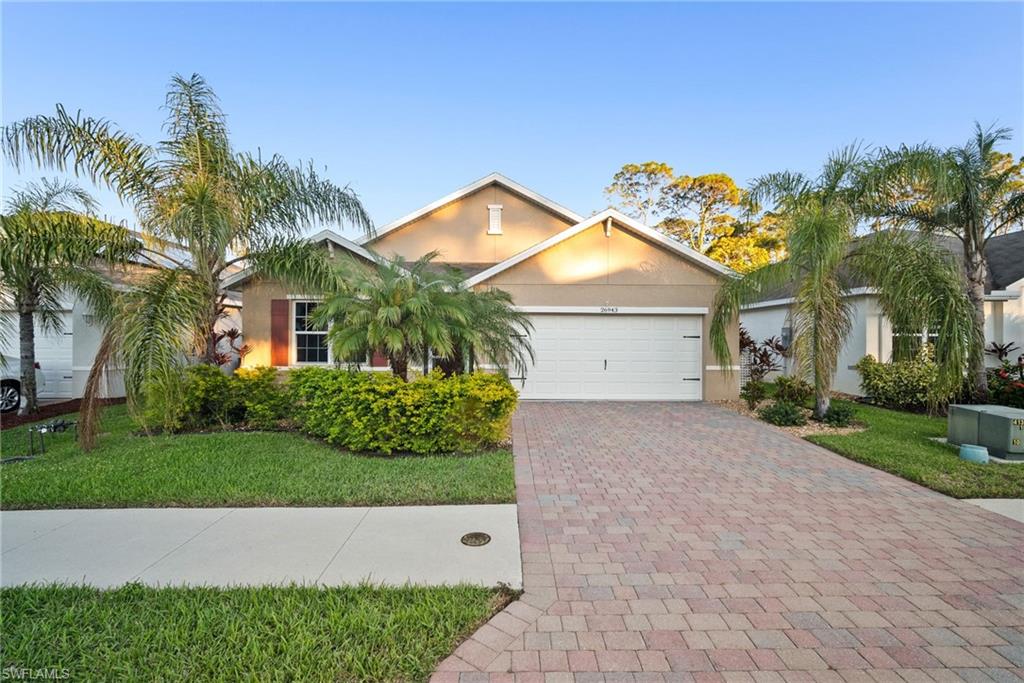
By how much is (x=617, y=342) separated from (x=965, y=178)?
8.32 m

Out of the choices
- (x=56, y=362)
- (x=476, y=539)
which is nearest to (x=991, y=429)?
(x=476, y=539)

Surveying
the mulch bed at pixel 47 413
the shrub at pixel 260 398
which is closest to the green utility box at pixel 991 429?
the shrub at pixel 260 398

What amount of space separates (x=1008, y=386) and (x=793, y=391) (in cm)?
441

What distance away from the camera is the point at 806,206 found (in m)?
9.15

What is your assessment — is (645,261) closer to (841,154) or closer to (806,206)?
(806,206)

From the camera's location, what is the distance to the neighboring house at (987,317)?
12.4 meters

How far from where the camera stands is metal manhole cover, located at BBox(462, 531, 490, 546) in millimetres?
3963

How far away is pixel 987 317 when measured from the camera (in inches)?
517

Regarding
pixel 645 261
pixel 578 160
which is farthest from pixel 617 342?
pixel 578 160

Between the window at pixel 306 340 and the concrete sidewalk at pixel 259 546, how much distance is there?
7.29 metres

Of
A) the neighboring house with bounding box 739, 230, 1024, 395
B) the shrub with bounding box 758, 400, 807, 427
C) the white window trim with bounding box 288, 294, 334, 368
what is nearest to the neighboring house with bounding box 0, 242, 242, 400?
the white window trim with bounding box 288, 294, 334, 368

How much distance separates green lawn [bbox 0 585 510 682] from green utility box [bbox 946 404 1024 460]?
7887mm

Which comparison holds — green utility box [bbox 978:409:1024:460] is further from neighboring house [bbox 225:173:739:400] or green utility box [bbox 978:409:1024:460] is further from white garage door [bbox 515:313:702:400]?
white garage door [bbox 515:313:702:400]

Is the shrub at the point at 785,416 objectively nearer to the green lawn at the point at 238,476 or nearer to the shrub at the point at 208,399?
the green lawn at the point at 238,476
